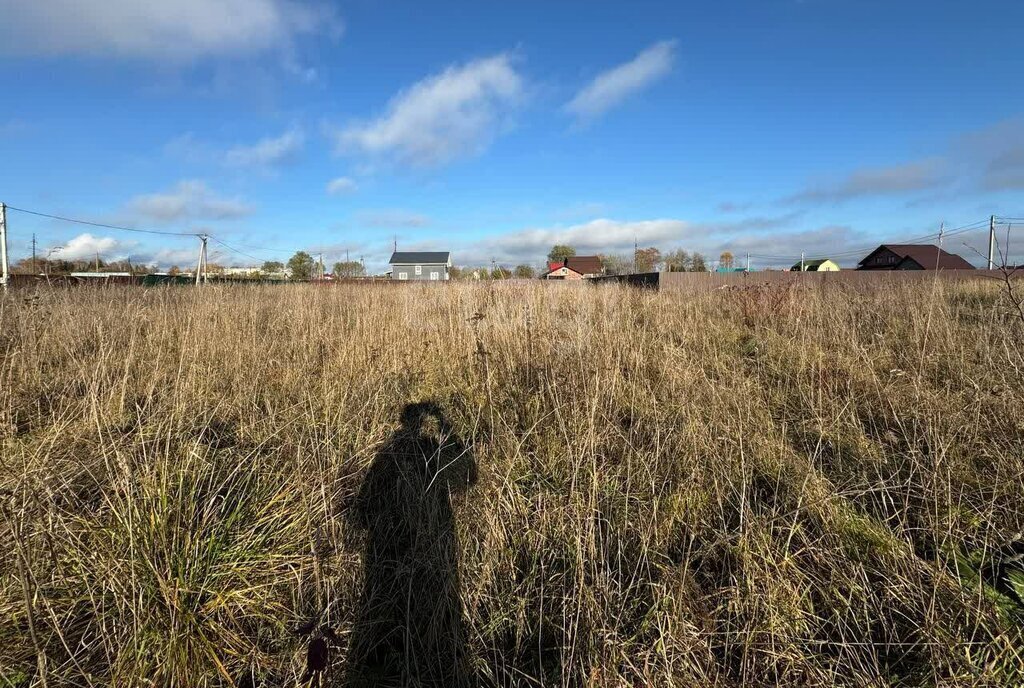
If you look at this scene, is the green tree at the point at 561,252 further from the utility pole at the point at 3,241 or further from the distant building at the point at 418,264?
the utility pole at the point at 3,241

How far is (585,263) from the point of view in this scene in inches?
2425

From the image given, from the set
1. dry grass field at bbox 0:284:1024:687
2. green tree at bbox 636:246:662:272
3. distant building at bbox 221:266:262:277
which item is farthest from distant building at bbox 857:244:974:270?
distant building at bbox 221:266:262:277

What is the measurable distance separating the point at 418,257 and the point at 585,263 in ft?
76.6

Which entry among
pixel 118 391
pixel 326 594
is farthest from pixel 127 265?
pixel 326 594

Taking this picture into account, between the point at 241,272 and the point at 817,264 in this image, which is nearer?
the point at 241,272

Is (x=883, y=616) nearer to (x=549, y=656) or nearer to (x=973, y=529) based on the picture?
(x=973, y=529)

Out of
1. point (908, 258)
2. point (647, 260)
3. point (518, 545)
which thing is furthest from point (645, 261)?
point (518, 545)

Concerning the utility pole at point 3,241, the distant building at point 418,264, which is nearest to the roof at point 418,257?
the distant building at point 418,264

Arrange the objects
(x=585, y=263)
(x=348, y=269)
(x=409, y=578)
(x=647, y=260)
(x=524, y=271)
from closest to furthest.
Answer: (x=409, y=578)
(x=524, y=271)
(x=348, y=269)
(x=647, y=260)
(x=585, y=263)

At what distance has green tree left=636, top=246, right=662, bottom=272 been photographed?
49.9m

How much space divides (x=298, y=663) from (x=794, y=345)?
17.5 ft

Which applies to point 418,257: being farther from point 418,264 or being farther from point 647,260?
point 647,260

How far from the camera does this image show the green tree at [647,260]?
49922mm

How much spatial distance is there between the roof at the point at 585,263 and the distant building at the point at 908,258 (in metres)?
29.4
